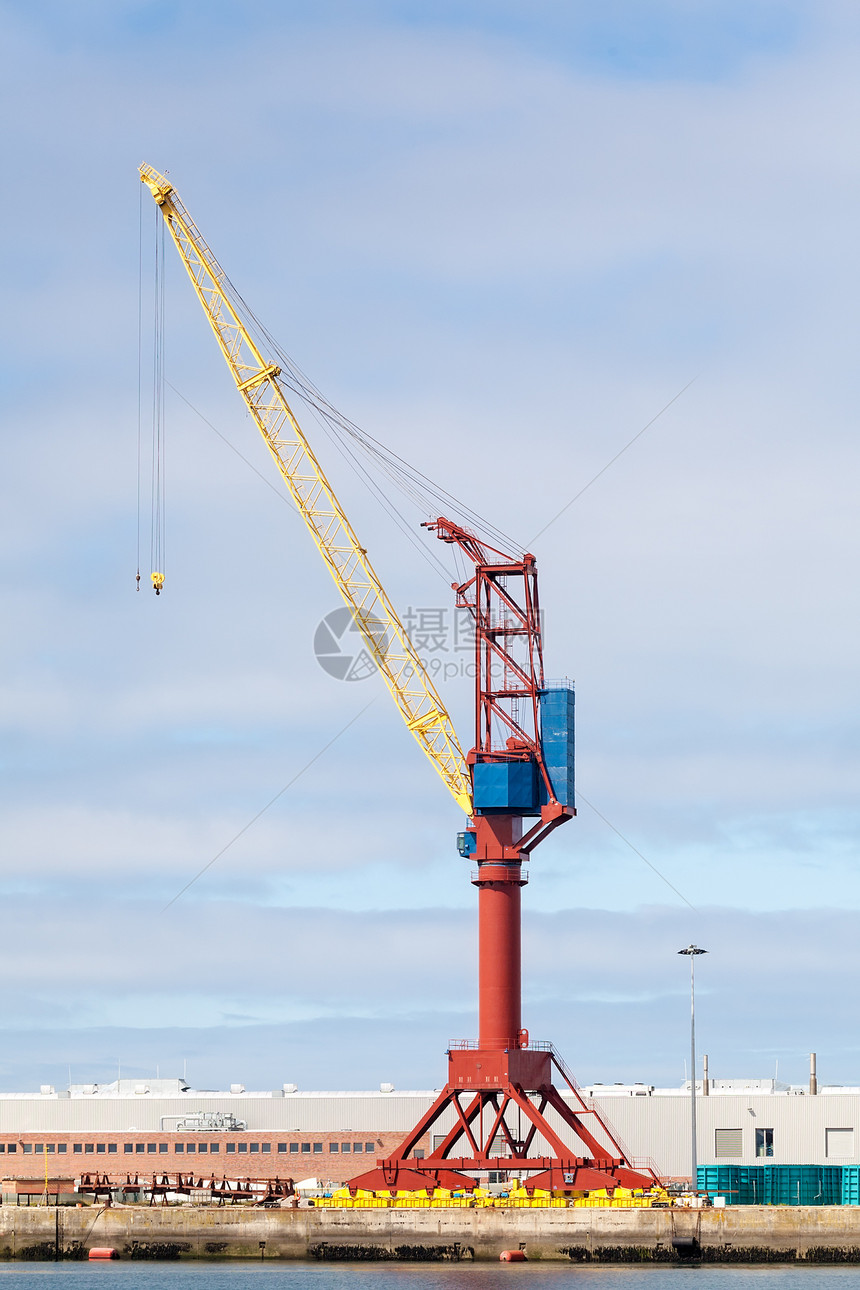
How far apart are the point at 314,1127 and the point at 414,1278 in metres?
38.9

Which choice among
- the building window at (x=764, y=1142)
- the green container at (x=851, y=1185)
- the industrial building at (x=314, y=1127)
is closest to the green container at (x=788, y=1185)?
the green container at (x=851, y=1185)

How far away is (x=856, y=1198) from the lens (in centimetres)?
10475

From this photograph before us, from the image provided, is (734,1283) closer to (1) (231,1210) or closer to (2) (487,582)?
(1) (231,1210)

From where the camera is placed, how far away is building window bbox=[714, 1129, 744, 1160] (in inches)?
4715

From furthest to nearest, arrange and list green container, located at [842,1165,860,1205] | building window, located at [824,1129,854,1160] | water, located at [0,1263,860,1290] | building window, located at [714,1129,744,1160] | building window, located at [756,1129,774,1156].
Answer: building window, located at [714,1129,744,1160] < building window, located at [756,1129,774,1156] < building window, located at [824,1129,854,1160] < green container, located at [842,1165,860,1205] < water, located at [0,1263,860,1290]

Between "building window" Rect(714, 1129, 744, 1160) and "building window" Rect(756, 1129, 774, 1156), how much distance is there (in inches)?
37.2

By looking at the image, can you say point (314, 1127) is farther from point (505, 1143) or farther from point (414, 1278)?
point (414, 1278)

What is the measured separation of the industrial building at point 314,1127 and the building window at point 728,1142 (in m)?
0.06

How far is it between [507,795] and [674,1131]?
2995 cm

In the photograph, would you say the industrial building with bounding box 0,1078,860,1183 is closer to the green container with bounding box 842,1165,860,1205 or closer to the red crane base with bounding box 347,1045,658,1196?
the green container with bounding box 842,1165,860,1205

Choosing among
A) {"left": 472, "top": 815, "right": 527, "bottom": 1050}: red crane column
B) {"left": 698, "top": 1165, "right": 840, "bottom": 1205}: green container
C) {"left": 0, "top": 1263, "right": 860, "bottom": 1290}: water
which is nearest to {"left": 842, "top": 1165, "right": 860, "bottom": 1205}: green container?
{"left": 698, "top": 1165, "right": 840, "bottom": 1205}: green container

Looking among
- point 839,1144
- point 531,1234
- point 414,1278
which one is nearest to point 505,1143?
point 531,1234

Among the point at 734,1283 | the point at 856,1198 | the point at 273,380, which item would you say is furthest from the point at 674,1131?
the point at 273,380

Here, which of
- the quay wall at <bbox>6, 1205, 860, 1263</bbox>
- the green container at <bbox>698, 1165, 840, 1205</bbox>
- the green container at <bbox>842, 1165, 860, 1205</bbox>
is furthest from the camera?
the green container at <bbox>698, 1165, 840, 1205</bbox>
